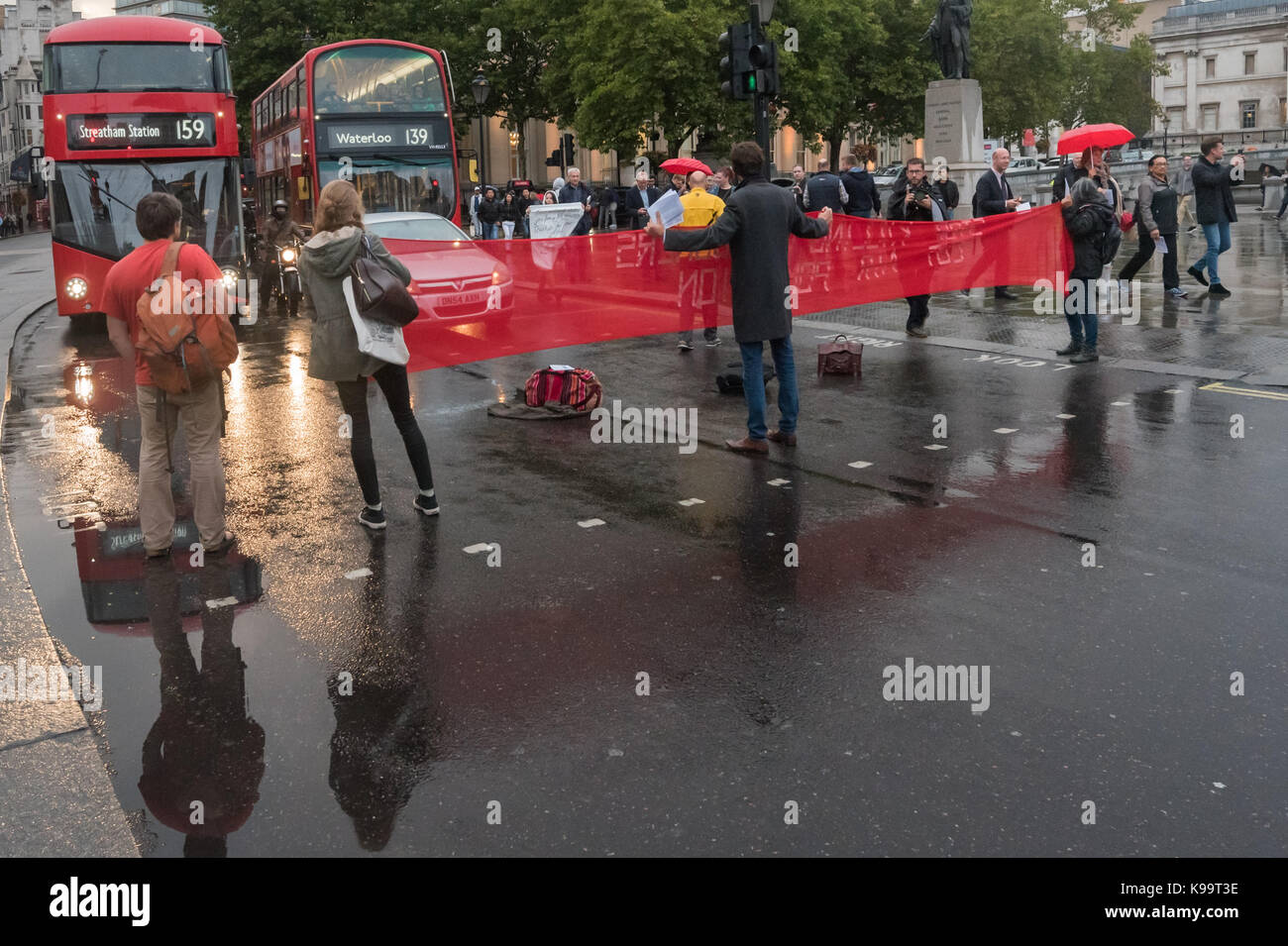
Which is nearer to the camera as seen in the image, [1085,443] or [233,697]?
[233,697]

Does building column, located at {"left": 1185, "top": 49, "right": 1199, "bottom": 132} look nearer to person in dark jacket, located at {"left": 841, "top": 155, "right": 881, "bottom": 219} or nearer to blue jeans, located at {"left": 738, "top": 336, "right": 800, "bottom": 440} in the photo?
person in dark jacket, located at {"left": 841, "top": 155, "right": 881, "bottom": 219}

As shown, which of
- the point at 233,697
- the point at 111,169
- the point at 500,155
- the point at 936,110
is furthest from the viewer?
the point at 500,155

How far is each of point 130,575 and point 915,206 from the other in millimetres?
10426

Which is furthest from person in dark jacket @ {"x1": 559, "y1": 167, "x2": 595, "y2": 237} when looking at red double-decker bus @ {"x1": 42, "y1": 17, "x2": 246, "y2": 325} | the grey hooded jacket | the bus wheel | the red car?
the grey hooded jacket

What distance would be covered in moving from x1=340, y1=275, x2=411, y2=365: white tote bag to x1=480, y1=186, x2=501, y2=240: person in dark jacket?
25.9 m

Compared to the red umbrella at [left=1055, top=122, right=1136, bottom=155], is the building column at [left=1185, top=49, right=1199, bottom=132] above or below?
above

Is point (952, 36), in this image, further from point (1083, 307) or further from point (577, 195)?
point (1083, 307)

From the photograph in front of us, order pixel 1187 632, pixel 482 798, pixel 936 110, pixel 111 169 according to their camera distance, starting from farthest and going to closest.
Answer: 1. pixel 936 110
2. pixel 111 169
3. pixel 1187 632
4. pixel 482 798

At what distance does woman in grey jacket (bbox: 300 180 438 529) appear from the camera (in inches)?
270
